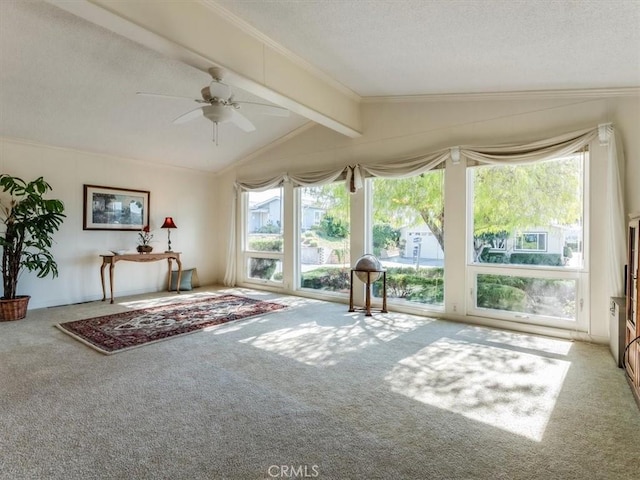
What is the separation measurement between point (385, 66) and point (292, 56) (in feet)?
3.37

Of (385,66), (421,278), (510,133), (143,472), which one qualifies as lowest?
(143,472)

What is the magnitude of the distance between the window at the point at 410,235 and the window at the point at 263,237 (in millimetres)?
2089

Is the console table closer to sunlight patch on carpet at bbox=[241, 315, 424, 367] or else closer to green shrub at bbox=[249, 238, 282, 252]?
green shrub at bbox=[249, 238, 282, 252]

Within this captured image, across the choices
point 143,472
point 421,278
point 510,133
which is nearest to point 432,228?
point 421,278

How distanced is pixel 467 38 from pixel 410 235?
107 inches

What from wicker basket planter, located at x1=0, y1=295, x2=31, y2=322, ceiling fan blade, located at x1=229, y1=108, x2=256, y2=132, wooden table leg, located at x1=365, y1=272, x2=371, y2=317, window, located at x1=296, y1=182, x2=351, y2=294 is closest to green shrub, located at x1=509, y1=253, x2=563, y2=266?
wooden table leg, located at x1=365, y1=272, x2=371, y2=317

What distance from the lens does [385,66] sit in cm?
372

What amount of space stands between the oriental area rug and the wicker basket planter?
0.85 meters

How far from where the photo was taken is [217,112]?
11.1ft

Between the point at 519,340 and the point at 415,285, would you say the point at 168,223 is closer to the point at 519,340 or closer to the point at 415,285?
the point at 415,285

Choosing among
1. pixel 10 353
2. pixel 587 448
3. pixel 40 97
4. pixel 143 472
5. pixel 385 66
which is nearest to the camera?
pixel 143 472

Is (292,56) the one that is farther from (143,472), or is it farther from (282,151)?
(143,472)

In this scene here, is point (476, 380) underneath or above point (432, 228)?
underneath

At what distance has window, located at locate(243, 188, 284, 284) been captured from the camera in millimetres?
6691
